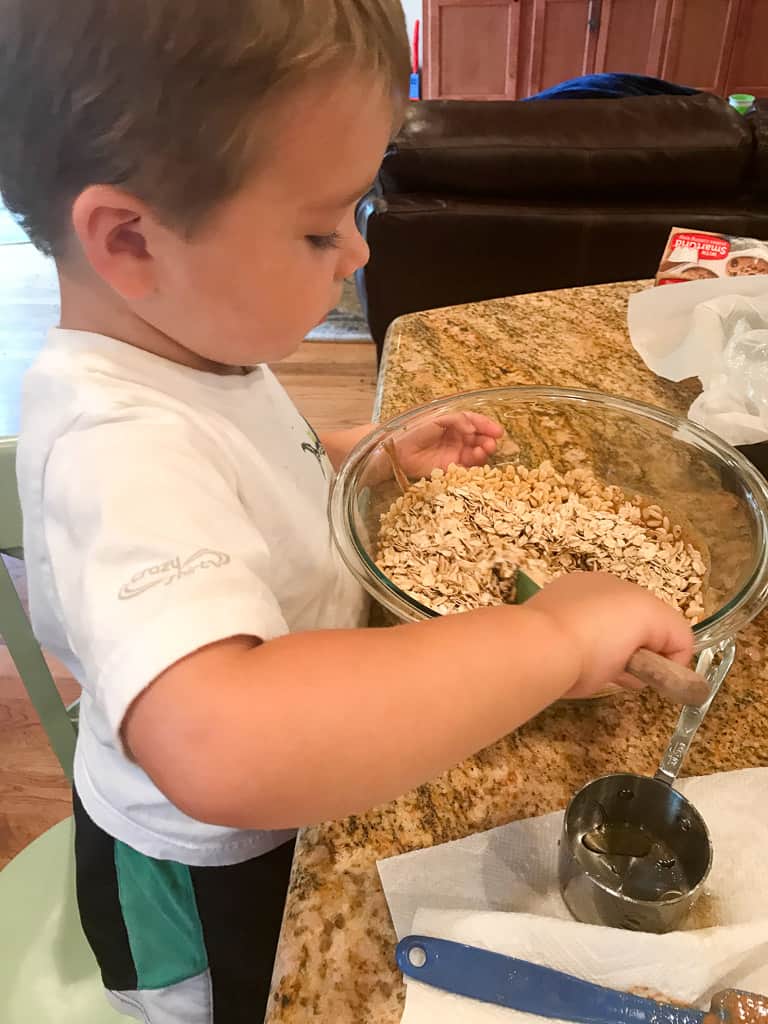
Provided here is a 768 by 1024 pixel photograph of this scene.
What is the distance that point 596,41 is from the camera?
4422 millimetres

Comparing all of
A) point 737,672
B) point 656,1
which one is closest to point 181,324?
point 737,672

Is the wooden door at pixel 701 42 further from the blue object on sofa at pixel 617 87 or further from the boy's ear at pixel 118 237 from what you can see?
the boy's ear at pixel 118 237

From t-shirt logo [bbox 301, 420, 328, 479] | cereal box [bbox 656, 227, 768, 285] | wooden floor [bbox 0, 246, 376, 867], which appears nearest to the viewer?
t-shirt logo [bbox 301, 420, 328, 479]

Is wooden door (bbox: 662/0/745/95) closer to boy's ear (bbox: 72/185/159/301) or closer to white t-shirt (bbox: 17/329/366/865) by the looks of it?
white t-shirt (bbox: 17/329/366/865)

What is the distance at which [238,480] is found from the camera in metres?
0.61

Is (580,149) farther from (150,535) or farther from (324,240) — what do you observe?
(150,535)

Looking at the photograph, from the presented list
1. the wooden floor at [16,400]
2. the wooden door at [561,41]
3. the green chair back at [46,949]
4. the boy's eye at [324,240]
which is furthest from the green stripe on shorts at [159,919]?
the wooden door at [561,41]

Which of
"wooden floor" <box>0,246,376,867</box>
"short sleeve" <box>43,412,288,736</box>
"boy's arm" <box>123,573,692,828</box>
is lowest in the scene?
"wooden floor" <box>0,246,376,867</box>

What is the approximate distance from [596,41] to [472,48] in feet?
2.22

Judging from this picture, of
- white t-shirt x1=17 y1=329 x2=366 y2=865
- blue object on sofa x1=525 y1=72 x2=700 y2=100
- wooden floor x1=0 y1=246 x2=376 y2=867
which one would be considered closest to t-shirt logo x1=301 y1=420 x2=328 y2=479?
white t-shirt x1=17 y1=329 x2=366 y2=865

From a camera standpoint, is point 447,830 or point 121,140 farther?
point 447,830

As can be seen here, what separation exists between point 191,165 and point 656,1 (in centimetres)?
482

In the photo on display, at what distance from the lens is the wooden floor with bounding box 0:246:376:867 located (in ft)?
5.15

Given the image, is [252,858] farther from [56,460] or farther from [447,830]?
[56,460]
